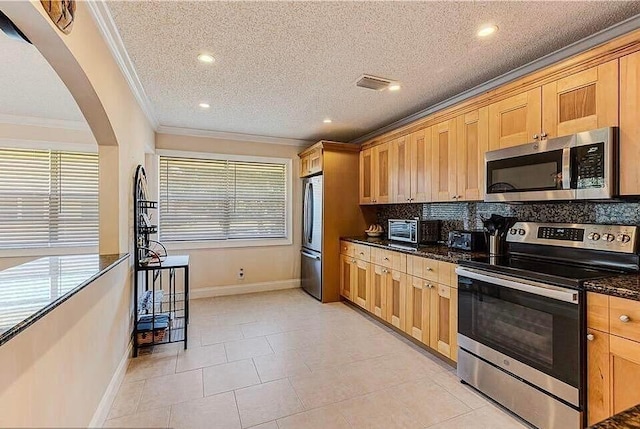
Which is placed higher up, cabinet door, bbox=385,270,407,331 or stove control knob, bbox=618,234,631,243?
stove control knob, bbox=618,234,631,243

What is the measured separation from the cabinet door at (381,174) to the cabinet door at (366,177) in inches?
3.3

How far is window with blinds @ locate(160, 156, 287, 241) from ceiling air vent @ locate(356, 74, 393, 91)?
2.50m

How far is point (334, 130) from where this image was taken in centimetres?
460

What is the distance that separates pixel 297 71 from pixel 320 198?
6.66 feet

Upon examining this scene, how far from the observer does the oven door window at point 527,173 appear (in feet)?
7.04

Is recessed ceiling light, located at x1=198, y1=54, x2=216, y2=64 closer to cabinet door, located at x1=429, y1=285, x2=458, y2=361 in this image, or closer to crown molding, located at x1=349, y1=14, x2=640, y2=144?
crown molding, located at x1=349, y1=14, x2=640, y2=144

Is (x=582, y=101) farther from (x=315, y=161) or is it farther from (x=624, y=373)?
(x=315, y=161)

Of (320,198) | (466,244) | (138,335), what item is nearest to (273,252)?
(320,198)

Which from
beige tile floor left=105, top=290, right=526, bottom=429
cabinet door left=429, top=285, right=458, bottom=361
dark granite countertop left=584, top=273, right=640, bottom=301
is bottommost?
beige tile floor left=105, top=290, right=526, bottom=429

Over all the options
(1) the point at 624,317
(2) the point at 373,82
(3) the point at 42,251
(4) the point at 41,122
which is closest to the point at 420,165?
(2) the point at 373,82

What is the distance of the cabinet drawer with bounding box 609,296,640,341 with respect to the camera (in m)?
1.52

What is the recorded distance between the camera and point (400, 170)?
12.3 feet

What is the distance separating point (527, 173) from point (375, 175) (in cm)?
205

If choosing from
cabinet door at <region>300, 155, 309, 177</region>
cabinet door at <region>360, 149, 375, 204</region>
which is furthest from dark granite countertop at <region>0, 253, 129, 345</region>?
cabinet door at <region>300, 155, 309, 177</region>
